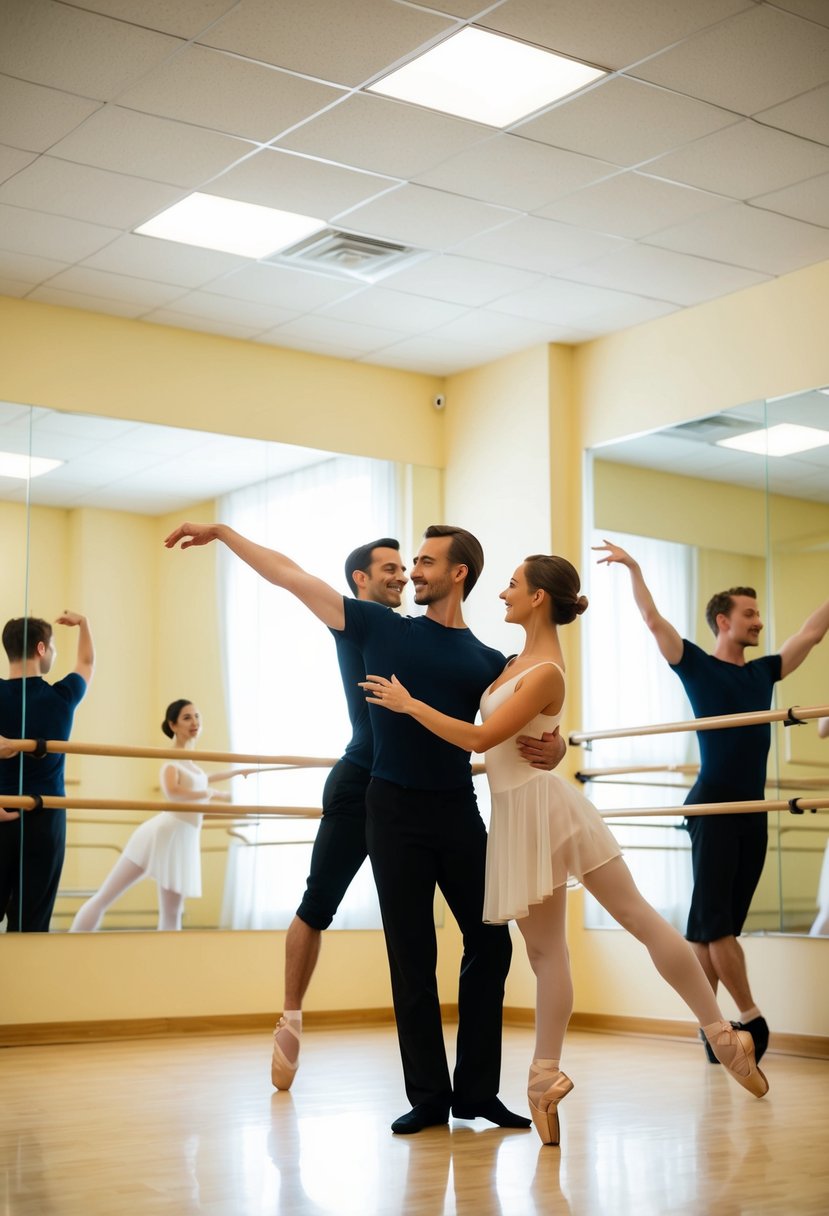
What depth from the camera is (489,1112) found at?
338 cm

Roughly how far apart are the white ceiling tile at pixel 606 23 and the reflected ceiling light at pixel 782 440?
1817mm

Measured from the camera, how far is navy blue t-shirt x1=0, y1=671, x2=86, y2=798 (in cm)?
520

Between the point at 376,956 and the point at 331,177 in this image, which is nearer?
the point at 331,177

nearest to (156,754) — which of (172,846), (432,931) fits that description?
(172,846)

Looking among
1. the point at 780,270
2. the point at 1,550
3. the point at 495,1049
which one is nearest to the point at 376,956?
the point at 1,550

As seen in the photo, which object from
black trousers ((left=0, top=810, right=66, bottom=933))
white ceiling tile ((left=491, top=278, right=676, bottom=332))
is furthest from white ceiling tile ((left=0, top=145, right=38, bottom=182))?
black trousers ((left=0, top=810, right=66, bottom=933))

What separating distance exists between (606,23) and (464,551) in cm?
138

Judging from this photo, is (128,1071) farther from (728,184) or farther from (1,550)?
(728,184)

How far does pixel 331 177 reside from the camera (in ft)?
15.0

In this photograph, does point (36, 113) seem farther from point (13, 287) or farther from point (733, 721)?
point (733, 721)

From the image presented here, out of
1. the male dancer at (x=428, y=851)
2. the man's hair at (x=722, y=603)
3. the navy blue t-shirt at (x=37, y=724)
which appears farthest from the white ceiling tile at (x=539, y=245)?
the navy blue t-shirt at (x=37, y=724)

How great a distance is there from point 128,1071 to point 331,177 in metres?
2.81

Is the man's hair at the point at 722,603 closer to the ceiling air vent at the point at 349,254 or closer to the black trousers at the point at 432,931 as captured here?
the ceiling air vent at the point at 349,254

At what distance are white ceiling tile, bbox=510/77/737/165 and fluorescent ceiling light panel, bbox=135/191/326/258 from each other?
39.9 inches
